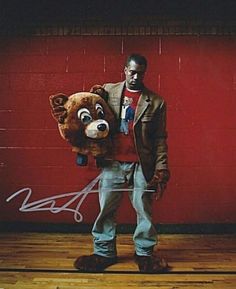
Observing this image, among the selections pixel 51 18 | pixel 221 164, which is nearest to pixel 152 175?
pixel 221 164

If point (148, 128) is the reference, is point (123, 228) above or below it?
below

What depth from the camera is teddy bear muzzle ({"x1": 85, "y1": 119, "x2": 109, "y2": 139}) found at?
264cm

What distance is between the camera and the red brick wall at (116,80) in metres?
3.56

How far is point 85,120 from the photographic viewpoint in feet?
8.79

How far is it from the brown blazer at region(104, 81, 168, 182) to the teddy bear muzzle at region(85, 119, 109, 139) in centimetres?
17

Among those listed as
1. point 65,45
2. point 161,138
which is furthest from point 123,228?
point 65,45

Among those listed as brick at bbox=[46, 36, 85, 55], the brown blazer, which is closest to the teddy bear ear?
the brown blazer

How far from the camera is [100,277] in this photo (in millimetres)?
2652

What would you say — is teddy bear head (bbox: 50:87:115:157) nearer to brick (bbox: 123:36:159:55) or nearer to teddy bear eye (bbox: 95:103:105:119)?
teddy bear eye (bbox: 95:103:105:119)

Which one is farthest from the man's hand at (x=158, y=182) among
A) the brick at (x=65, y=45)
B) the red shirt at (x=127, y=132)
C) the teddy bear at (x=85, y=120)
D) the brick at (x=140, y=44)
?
the brick at (x=65, y=45)

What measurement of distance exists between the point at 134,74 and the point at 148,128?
36 centimetres

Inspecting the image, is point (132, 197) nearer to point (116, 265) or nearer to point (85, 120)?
point (116, 265)

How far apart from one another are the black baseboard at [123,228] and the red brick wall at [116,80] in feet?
0.16
